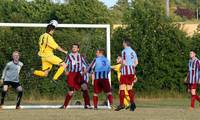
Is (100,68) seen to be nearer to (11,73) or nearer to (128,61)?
(128,61)

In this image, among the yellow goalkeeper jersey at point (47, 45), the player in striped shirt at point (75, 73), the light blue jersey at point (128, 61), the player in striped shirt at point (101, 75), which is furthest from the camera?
the player in striped shirt at point (101, 75)

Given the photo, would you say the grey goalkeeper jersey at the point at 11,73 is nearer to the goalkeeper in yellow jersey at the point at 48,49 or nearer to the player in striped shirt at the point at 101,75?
the goalkeeper in yellow jersey at the point at 48,49

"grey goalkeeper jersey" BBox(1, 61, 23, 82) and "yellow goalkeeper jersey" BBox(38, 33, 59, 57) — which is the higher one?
"yellow goalkeeper jersey" BBox(38, 33, 59, 57)

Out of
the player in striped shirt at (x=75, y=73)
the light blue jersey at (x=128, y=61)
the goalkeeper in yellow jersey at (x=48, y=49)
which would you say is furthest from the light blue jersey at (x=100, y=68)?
the light blue jersey at (x=128, y=61)

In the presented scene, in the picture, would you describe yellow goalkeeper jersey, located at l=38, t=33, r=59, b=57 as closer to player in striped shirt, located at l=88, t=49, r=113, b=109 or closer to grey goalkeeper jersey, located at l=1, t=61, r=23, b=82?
grey goalkeeper jersey, located at l=1, t=61, r=23, b=82

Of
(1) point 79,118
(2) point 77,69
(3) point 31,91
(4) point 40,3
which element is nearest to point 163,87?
(3) point 31,91

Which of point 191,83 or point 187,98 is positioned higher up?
point 191,83

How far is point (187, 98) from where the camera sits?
29.8m

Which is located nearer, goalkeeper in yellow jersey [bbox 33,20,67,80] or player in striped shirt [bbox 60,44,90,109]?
goalkeeper in yellow jersey [bbox 33,20,67,80]

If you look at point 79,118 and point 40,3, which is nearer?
point 79,118

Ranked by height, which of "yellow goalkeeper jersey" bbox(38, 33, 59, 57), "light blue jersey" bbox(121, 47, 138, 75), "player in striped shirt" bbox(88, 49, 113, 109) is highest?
"yellow goalkeeper jersey" bbox(38, 33, 59, 57)

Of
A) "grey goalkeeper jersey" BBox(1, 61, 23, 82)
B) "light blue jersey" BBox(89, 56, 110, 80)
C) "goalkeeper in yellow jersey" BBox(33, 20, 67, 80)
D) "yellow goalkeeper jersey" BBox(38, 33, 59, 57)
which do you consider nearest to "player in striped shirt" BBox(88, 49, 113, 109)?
"light blue jersey" BBox(89, 56, 110, 80)

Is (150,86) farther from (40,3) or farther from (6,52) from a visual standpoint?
(40,3)

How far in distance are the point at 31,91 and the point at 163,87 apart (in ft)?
27.7
